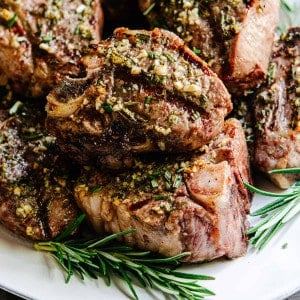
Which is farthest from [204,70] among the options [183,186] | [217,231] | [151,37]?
[217,231]

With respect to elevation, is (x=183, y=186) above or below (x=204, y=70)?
below

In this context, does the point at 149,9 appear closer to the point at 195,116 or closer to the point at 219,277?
the point at 195,116

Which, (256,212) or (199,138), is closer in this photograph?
(199,138)

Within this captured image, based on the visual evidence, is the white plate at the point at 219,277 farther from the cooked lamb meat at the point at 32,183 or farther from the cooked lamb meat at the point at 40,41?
the cooked lamb meat at the point at 40,41

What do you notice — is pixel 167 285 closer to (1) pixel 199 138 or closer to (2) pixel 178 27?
(1) pixel 199 138

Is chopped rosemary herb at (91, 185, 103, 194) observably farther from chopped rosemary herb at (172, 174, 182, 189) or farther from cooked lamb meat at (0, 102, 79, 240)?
chopped rosemary herb at (172, 174, 182, 189)

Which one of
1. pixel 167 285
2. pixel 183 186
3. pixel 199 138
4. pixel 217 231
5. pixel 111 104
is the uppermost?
pixel 111 104

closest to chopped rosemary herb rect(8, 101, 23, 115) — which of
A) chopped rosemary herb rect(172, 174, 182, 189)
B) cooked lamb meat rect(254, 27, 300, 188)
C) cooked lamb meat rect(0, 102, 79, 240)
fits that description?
cooked lamb meat rect(0, 102, 79, 240)
